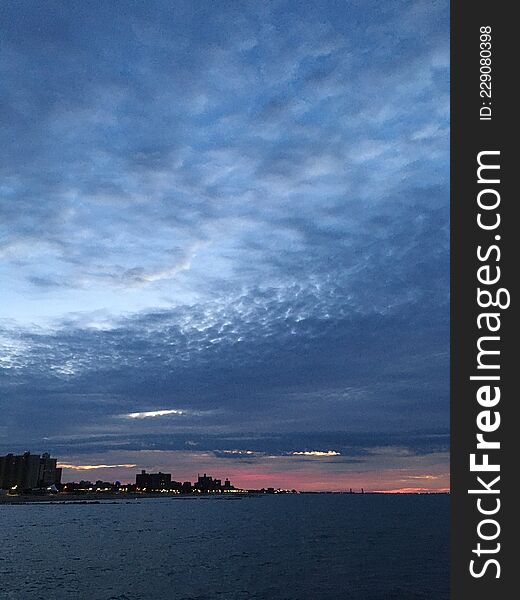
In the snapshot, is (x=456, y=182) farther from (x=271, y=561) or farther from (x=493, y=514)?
(x=271, y=561)

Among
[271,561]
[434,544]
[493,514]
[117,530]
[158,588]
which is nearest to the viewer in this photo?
[493,514]

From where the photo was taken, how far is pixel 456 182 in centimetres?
1289

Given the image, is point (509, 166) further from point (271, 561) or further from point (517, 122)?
point (271, 561)

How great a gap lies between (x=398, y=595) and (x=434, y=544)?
6114 centimetres

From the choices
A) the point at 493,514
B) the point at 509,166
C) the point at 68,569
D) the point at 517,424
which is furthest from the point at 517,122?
the point at 68,569

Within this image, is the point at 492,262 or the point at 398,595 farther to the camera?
the point at 398,595

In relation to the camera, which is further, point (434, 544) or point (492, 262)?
point (434, 544)

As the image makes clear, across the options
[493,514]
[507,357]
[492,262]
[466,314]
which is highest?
[492,262]

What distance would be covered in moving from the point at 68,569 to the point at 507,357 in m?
89.6

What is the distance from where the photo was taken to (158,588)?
226 ft

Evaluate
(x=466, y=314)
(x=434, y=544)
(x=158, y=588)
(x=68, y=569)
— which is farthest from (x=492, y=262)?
(x=434, y=544)

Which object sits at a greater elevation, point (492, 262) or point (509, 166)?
point (509, 166)

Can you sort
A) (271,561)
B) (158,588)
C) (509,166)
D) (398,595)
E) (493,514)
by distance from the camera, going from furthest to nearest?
(271,561)
(158,588)
(398,595)
(509,166)
(493,514)

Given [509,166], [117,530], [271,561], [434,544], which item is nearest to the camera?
[509,166]
